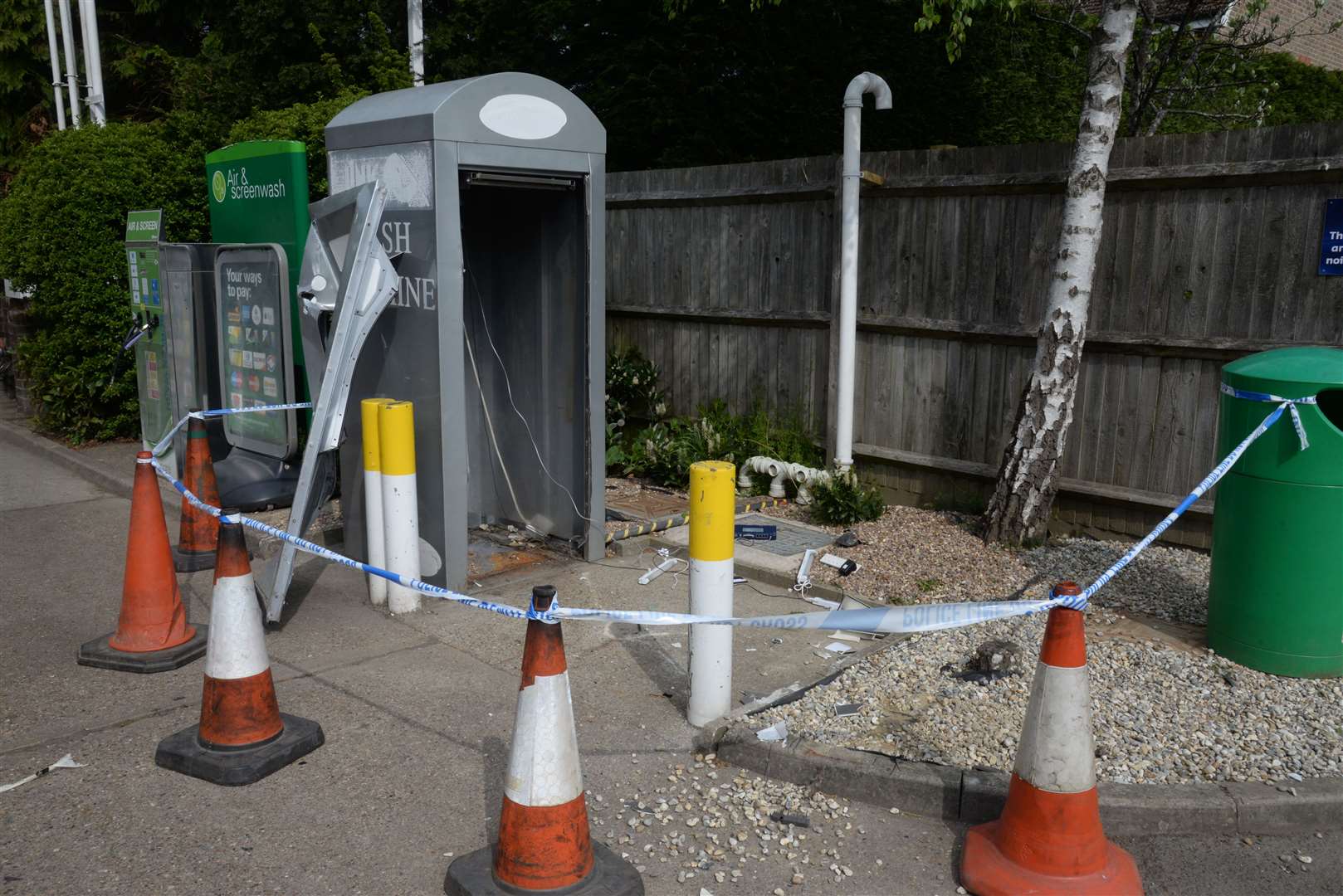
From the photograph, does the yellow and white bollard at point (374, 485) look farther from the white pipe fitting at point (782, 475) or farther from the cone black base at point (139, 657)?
the white pipe fitting at point (782, 475)

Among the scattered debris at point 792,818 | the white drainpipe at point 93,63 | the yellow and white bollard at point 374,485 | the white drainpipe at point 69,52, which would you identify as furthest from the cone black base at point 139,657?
the white drainpipe at point 69,52

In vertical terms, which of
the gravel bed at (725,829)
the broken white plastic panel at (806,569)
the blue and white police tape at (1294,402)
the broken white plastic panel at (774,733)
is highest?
the blue and white police tape at (1294,402)

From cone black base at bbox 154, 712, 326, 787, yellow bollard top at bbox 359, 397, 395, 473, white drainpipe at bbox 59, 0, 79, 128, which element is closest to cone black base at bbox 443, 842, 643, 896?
cone black base at bbox 154, 712, 326, 787

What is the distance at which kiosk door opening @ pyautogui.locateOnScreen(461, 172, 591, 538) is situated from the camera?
665 centimetres

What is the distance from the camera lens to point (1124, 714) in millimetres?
4297

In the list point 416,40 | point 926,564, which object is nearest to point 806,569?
point 926,564

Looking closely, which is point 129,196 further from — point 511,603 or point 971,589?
point 971,589

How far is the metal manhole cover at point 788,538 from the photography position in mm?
6750

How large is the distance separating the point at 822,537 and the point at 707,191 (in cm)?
326

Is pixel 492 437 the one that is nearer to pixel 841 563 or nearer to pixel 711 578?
pixel 841 563

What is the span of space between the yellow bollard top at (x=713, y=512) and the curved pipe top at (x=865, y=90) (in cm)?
402

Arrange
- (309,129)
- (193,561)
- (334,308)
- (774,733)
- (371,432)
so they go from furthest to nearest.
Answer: (309,129) → (193,561) → (334,308) → (371,432) → (774,733)

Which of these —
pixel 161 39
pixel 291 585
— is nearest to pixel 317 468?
pixel 291 585

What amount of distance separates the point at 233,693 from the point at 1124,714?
137 inches
